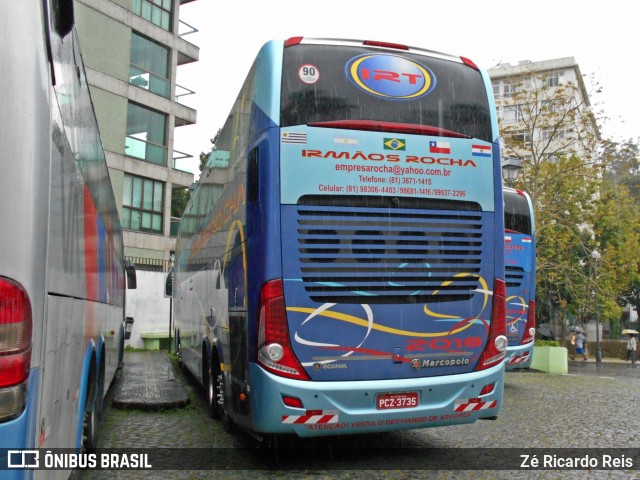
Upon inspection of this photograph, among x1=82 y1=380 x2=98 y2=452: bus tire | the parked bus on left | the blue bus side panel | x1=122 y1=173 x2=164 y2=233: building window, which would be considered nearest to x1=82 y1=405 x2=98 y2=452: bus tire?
x1=82 y1=380 x2=98 y2=452: bus tire

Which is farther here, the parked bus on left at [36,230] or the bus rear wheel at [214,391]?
the bus rear wheel at [214,391]

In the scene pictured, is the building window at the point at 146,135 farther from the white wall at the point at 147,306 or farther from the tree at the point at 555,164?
the tree at the point at 555,164

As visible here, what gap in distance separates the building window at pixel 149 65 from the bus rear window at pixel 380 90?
936 inches

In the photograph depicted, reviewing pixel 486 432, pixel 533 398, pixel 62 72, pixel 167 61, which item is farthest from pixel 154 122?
pixel 62 72

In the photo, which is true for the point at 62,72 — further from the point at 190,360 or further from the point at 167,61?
the point at 167,61

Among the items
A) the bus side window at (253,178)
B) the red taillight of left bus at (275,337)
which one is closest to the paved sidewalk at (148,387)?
the red taillight of left bus at (275,337)

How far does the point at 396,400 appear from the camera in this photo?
6.19m

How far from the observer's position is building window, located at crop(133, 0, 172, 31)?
28.9 meters

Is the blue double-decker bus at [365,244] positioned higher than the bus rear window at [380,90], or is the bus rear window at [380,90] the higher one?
A: the bus rear window at [380,90]

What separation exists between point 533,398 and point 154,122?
2219 cm

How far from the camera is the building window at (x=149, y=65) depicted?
28500mm

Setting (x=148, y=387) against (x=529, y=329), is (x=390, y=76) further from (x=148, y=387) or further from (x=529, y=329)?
(x=529, y=329)

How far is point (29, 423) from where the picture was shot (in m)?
2.71

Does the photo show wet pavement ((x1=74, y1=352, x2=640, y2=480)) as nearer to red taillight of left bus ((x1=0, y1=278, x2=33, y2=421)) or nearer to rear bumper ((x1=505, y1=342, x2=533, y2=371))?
rear bumper ((x1=505, y1=342, x2=533, y2=371))
